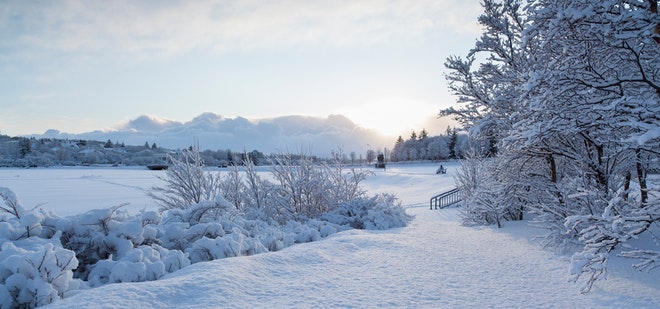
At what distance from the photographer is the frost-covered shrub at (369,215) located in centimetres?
1089

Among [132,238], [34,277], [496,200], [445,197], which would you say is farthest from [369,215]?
[445,197]

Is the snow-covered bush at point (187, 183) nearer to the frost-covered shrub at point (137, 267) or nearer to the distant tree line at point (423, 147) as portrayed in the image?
the frost-covered shrub at point (137, 267)

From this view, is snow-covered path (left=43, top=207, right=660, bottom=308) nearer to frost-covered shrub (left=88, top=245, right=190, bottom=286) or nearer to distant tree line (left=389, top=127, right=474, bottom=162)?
frost-covered shrub (left=88, top=245, right=190, bottom=286)

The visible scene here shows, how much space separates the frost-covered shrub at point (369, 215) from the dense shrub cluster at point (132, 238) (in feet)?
0.11

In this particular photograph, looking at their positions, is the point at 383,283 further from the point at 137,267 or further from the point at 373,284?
the point at 137,267

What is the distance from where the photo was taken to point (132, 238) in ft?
17.8

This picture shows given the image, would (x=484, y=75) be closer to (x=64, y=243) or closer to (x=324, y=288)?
(x=324, y=288)

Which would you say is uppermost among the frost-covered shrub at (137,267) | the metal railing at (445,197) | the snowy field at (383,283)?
the frost-covered shrub at (137,267)

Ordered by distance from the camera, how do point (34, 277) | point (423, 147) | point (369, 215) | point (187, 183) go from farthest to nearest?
point (423, 147)
point (187, 183)
point (369, 215)
point (34, 277)

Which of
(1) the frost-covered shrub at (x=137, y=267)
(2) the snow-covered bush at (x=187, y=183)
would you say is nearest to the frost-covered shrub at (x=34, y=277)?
(1) the frost-covered shrub at (x=137, y=267)

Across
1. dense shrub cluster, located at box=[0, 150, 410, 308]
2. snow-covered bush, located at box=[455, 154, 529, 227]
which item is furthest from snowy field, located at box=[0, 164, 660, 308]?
snow-covered bush, located at box=[455, 154, 529, 227]

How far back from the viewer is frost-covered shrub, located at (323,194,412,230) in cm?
1089

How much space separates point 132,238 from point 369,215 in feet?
23.5

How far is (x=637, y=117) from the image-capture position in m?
4.35
